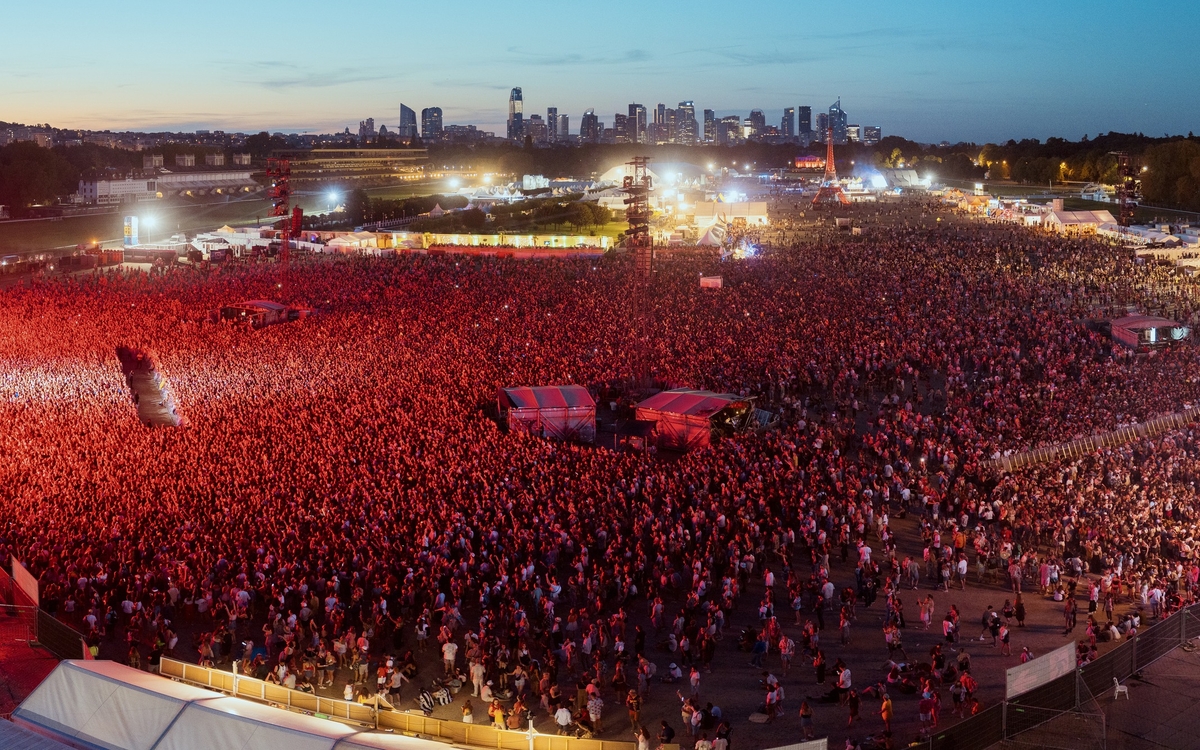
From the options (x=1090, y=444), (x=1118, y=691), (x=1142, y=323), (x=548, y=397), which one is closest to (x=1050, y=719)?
(x=1118, y=691)

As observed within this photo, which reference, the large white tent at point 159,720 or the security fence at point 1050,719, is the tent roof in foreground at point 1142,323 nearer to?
the security fence at point 1050,719

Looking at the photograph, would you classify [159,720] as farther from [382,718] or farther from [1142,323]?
[1142,323]

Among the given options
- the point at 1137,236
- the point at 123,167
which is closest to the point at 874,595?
the point at 1137,236

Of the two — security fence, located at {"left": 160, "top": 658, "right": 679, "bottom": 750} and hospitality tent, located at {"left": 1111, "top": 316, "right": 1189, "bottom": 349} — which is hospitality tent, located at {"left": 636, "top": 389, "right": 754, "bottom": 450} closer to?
security fence, located at {"left": 160, "top": 658, "right": 679, "bottom": 750}

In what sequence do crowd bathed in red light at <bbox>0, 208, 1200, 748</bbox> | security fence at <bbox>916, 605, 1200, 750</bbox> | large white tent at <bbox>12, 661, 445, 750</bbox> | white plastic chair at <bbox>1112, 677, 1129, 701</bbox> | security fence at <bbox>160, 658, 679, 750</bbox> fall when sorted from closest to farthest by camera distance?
large white tent at <bbox>12, 661, 445, 750</bbox>, security fence at <bbox>160, 658, 679, 750</bbox>, security fence at <bbox>916, 605, 1200, 750</bbox>, white plastic chair at <bbox>1112, 677, 1129, 701</bbox>, crowd bathed in red light at <bbox>0, 208, 1200, 748</bbox>

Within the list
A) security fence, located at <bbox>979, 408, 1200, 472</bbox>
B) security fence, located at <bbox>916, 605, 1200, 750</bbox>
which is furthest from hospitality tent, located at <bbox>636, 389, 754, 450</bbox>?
security fence, located at <bbox>916, 605, 1200, 750</bbox>

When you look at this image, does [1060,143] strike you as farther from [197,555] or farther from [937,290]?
[197,555]
